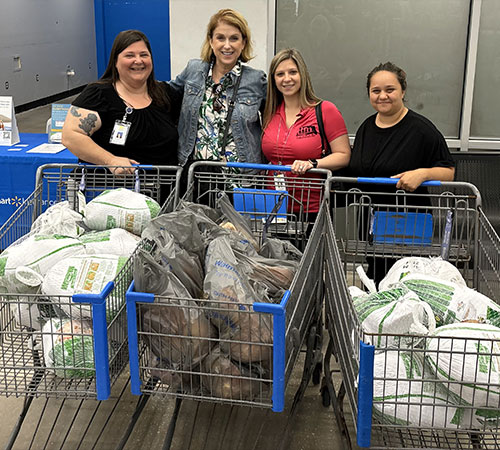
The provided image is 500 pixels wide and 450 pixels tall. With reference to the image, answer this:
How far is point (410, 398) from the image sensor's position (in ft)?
5.65

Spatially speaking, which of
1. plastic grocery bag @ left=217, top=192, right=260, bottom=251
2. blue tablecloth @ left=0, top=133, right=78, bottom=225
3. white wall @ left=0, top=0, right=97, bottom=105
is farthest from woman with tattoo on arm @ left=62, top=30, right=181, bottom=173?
white wall @ left=0, top=0, right=97, bottom=105

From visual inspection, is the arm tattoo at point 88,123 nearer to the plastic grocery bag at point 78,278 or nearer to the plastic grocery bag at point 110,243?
the plastic grocery bag at point 110,243

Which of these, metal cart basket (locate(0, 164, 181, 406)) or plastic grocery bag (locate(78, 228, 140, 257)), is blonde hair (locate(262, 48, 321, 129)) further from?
metal cart basket (locate(0, 164, 181, 406))

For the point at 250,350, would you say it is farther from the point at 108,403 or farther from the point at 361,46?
the point at 361,46

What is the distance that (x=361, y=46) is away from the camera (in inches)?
191

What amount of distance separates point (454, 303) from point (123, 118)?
191cm

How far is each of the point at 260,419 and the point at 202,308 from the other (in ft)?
3.99

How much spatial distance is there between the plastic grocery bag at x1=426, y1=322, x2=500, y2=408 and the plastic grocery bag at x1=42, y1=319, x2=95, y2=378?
41.1 inches

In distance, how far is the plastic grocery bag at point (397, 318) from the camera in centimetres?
179

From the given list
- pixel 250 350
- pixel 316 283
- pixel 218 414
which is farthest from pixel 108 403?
pixel 250 350

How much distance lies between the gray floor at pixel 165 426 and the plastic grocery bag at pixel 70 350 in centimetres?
68

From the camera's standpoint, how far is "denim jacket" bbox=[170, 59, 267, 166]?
3.20 metres

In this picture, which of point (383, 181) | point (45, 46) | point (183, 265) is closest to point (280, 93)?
point (383, 181)

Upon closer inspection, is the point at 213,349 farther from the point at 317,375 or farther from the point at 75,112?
the point at 75,112
